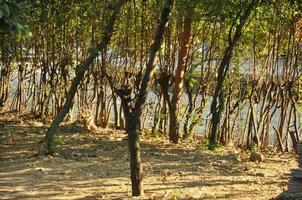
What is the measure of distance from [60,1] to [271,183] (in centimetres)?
571

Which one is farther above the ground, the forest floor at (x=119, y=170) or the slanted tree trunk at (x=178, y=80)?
the slanted tree trunk at (x=178, y=80)

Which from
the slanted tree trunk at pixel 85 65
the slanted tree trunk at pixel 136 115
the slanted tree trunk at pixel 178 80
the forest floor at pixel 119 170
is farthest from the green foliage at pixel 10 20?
the slanted tree trunk at pixel 178 80

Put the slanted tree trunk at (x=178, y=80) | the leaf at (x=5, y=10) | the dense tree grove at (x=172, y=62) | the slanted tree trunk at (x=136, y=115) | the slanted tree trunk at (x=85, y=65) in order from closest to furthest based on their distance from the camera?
the leaf at (x=5, y=10)
the slanted tree trunk at (x=136, y=115)
the slanted tree trunk at (x=85, y=65)
the slanted tree trunk at (x=178, y=80)
the dense tree grove at (x=172, y=62)

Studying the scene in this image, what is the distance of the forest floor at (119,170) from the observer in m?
6.45

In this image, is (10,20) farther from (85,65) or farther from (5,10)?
(85,65)

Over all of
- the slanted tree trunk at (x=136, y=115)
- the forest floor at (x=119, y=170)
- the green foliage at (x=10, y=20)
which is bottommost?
the forest floor at (x=119, y=170)

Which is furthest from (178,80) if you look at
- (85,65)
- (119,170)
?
(119,170)

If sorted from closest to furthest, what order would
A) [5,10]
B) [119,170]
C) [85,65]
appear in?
[5,10], [119,170], [85,65]

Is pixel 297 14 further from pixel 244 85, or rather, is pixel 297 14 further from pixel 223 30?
pixel 244 85

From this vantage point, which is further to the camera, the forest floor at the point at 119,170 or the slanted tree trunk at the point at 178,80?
the slanted tree trunk at the point at 178,80

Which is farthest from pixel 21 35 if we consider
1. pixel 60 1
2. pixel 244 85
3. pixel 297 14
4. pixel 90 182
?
pixel 244 85

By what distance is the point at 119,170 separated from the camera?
296 inches

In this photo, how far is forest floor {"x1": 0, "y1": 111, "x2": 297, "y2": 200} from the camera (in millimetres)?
6455

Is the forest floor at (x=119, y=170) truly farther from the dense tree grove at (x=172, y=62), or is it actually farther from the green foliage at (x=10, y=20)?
the green foliage at (x=10, y=20)
